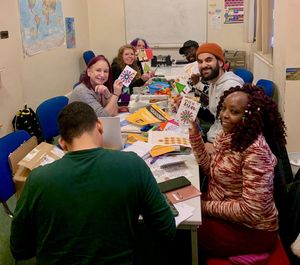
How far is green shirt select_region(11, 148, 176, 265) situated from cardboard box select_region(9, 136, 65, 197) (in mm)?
642

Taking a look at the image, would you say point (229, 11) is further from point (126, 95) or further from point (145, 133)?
point (145, 133)

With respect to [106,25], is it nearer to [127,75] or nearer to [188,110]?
[127,75]

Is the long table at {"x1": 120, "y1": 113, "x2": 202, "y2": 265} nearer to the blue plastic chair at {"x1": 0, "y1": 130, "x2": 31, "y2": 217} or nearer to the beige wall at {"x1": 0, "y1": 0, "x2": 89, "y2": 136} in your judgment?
the blue plastic chair at {"x1": 0, "y1": 130, "x2": 31, "y2": 217}

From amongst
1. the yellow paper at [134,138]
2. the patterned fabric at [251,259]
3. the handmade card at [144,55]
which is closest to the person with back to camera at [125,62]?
the handmade card at [144,55]

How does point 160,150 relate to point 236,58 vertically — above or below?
below

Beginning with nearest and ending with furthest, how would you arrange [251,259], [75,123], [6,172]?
1. [75,123]
2. [251,259]
3. [6,172]

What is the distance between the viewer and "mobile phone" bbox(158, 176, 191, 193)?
1.77 m

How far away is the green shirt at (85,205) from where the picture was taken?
118 centimetres

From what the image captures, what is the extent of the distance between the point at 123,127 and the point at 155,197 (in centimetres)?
151

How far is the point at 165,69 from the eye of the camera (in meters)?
5.25

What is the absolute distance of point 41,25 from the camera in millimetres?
4684

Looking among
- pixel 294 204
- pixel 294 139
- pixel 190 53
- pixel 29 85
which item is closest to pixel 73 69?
pixel 29 85

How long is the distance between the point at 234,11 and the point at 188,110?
4414 millimetres

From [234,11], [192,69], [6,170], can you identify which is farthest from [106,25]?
[6,170]
